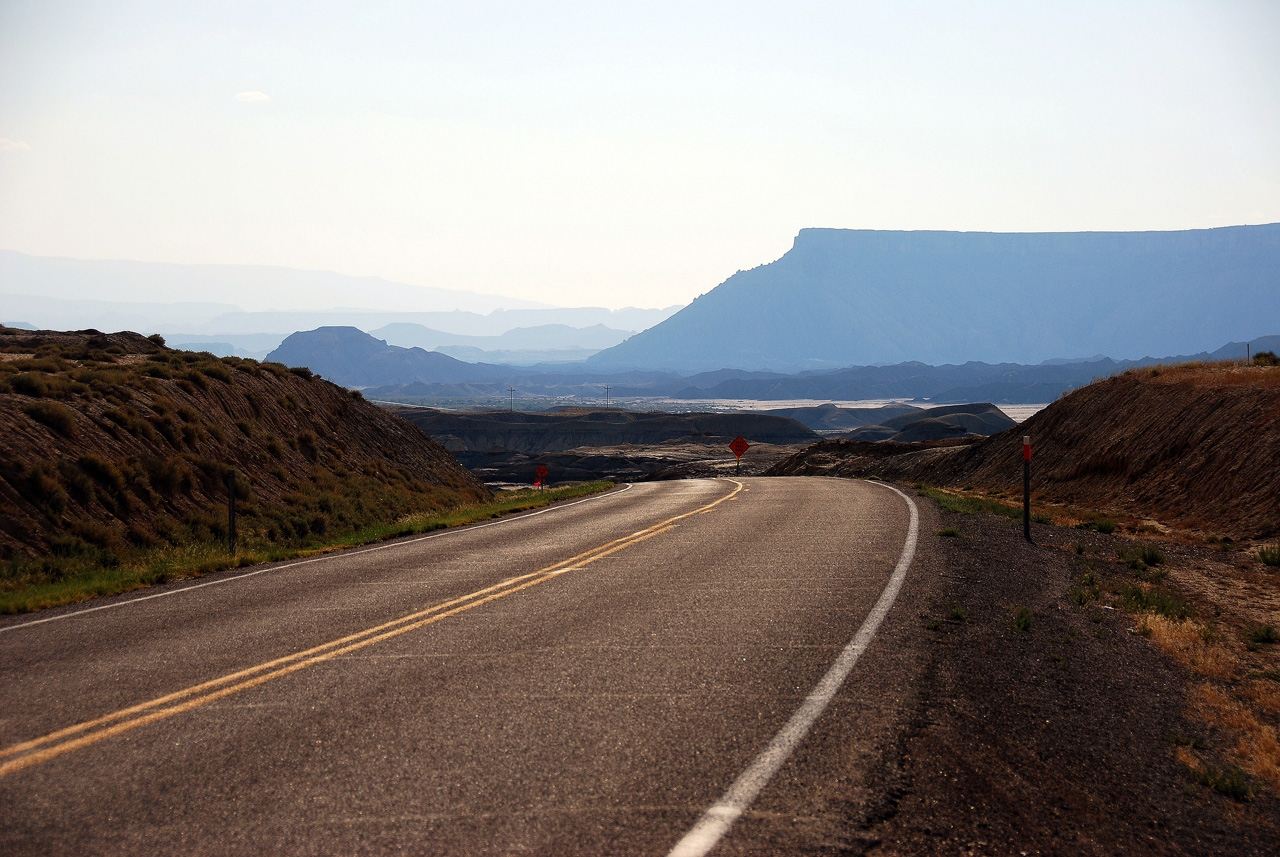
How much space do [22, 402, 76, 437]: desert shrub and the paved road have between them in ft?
28.5

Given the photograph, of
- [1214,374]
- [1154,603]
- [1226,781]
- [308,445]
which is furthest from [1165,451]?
[308,445]

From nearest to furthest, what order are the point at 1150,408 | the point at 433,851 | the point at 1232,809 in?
the point at 433,851 < the point at 1232,809 < the point at 1150,408

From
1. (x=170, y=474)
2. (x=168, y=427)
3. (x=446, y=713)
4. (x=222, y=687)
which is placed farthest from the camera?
(x=168, y=427)

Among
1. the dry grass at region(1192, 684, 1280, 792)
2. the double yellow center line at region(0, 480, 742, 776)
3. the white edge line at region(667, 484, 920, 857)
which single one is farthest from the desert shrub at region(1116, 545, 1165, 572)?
the double yellow center line at region(0, 480, 742, 776)

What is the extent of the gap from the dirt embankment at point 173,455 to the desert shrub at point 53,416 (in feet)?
0.06

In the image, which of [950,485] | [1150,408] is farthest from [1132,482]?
[950,485]

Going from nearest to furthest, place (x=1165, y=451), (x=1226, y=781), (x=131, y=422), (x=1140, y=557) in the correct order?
(x=1226, y=781), (x=1140, y=557), (x=131, y=422), (x=1165, y=451)

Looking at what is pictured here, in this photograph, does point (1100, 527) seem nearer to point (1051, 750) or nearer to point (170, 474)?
point (1051, 750)

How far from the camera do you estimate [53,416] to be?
1605 cm

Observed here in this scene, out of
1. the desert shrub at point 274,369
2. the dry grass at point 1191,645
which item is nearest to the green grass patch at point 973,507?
the dry grass at point 1191,645

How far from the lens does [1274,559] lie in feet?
40.5

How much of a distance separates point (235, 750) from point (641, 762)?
7.50ft

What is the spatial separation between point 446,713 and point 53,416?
14.9 metres

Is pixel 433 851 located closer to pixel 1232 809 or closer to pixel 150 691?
pixel 150 691
